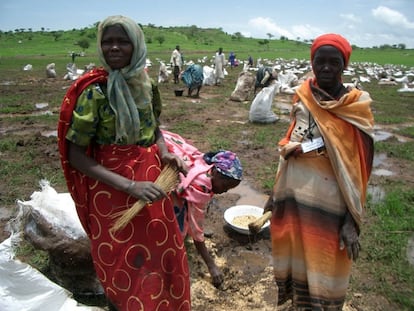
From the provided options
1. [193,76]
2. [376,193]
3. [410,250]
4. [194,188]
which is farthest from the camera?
[193,76]

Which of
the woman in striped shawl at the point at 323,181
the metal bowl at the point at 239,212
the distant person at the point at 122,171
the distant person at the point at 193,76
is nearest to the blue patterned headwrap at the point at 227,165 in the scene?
the woman in striped shawl at the point at 323,181

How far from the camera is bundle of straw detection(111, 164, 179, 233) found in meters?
1.56

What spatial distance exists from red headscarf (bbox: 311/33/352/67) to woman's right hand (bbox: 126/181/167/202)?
1100 millimetres

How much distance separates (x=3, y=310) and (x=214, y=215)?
240cm

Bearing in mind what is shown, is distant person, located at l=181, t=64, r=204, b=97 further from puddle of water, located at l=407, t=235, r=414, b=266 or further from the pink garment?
the pink garment

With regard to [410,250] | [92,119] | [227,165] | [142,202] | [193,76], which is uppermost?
[92,119]

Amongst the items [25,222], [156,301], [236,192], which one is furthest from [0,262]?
[236,192]

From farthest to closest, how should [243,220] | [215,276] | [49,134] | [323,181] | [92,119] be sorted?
[49,134], [243,220], [215,276], [323,181], [92,119]

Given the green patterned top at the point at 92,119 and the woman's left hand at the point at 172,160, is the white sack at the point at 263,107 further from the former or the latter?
the green patterned top at the point at 92,119

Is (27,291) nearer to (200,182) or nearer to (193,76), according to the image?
(200,182)

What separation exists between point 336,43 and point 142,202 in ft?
4.05

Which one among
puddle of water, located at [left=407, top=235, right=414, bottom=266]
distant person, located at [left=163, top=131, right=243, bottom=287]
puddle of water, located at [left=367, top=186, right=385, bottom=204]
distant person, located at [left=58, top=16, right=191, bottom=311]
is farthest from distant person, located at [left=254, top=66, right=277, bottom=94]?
distant person, located at [left=58, top=16, right=191, bottom=311]

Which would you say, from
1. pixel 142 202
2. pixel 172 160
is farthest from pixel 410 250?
pixel 142 202

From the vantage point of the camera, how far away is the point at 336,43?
1858 mm
